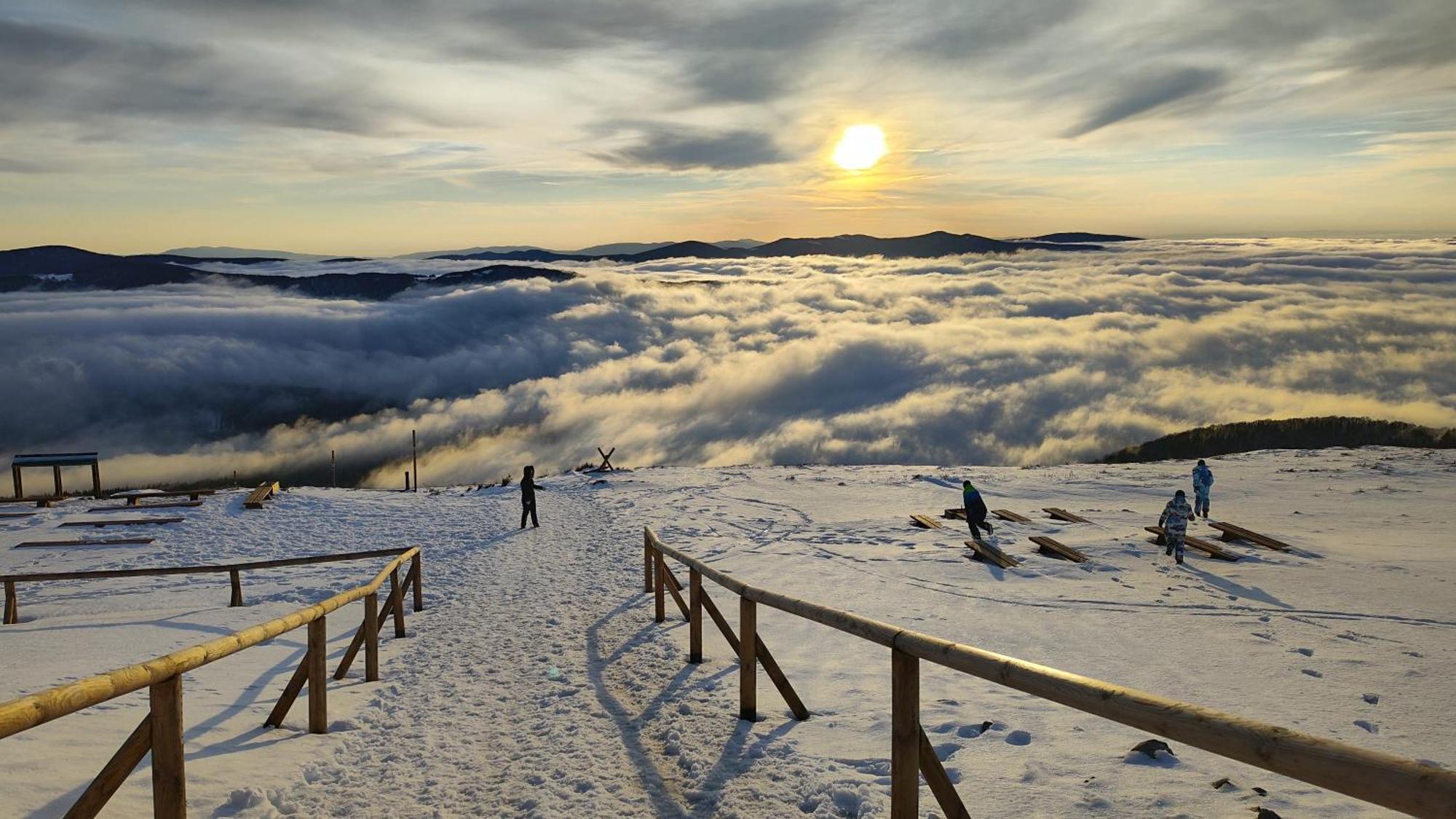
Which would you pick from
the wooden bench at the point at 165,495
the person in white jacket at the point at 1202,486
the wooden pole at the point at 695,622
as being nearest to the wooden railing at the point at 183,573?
the wooden pole at the point at 695,622

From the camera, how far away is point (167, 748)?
12.6 ft

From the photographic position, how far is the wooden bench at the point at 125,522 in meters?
24.2

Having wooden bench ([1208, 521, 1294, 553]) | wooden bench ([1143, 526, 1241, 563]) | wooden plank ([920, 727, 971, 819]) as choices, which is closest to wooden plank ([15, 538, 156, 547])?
wooden plank ([920, 727, 971, 819])

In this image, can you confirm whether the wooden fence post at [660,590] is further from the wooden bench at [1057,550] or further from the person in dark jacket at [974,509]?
the person in dark jacket at [974,509]

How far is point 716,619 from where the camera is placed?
7.91 m

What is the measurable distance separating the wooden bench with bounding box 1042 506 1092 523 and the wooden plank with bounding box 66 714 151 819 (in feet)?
70.5

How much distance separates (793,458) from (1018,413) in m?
53.8

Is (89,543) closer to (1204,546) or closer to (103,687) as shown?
(103,687)

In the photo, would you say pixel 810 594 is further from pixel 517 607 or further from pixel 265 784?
pixel 265 784

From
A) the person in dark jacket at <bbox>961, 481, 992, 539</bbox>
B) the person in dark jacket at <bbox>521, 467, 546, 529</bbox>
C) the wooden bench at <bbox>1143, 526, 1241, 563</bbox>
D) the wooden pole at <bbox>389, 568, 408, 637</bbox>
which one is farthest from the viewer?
the person in dark jacket at <bbox>521, 467, 546, 529</bbox>

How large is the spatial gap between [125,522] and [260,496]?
382 cm

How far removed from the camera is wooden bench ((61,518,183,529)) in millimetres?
24219

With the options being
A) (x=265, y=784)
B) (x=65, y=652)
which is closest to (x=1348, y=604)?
(x=265, y=784)

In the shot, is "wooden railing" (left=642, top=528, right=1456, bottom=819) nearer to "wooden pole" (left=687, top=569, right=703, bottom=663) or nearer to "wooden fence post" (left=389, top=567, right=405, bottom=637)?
"wooden pole" (left=687, top=569, right=703, bottom=663)
